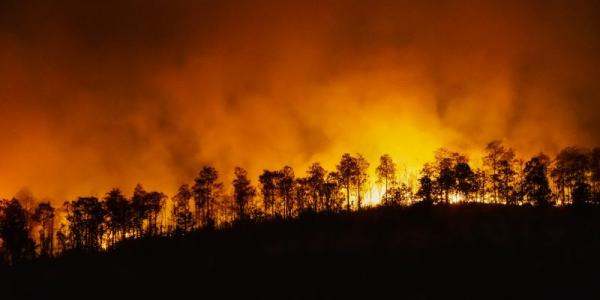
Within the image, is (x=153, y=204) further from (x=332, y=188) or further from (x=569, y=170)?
(x=569, y=170)

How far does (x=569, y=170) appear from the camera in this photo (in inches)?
2655

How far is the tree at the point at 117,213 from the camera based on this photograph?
211 ft

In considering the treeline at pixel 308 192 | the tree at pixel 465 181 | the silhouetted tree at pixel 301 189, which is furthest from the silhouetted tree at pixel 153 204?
the tree at pixel 465 181

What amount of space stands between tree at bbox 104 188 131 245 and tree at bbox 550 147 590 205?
52.4m

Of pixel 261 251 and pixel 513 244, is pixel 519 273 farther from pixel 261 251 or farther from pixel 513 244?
pixel 261 251

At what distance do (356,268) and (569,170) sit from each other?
201 ft

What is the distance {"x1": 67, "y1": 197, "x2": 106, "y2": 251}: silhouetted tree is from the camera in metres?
65.2

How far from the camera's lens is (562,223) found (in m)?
24.0

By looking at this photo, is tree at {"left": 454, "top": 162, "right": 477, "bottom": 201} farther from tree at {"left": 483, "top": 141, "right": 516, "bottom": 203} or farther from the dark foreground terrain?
the dark foreground terrain

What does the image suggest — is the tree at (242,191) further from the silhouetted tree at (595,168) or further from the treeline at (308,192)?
the silhouetted tree at (595,168)

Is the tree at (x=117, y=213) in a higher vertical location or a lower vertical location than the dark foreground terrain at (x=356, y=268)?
higher

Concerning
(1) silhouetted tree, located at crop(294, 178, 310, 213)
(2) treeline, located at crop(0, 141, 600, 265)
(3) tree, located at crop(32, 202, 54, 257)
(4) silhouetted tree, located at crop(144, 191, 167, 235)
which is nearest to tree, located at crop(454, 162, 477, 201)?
(2) treeline, located at crop(0, 141, 600, 265)

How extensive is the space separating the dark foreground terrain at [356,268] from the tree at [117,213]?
42566 millimetres

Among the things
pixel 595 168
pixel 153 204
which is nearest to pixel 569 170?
pixel 595 168
